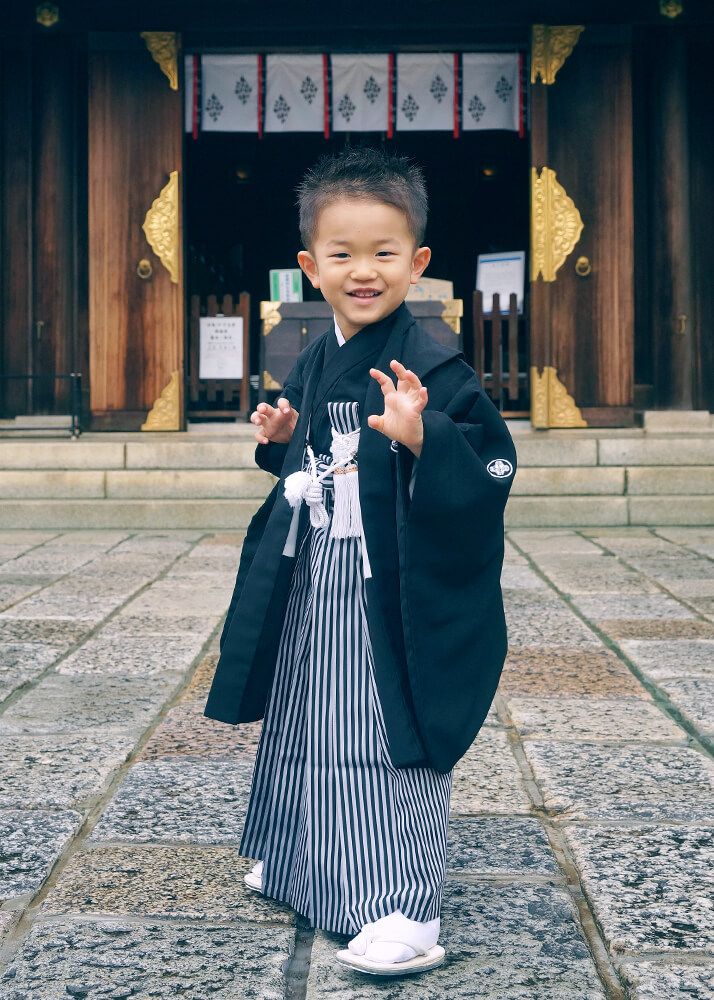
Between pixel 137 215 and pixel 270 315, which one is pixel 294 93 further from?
pixel 270 315

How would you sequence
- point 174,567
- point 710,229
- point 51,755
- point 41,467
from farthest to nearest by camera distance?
point 710,229
point 41,467
point 174,567
point 51,755

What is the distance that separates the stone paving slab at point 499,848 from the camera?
245cm

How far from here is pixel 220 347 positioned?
33.2 ft

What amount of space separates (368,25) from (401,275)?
7.59m

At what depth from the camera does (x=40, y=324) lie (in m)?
10.3

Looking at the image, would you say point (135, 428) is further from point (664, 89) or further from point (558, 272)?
point (664, 89)

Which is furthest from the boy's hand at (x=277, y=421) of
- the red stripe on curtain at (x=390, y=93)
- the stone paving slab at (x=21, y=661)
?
the red stripe on curtain at (x=390, y=93)

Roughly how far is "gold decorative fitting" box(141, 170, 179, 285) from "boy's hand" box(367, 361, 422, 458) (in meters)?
7.45

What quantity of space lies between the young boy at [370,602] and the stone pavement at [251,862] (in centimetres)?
15

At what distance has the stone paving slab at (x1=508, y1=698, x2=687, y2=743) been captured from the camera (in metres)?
3.40

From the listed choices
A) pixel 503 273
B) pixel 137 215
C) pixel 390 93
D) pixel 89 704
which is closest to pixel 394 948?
pixel 89 704

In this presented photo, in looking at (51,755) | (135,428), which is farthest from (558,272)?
(51,755)

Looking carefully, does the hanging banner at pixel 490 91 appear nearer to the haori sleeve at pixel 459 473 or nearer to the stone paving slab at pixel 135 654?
the stone paving slab at pixel 135 654

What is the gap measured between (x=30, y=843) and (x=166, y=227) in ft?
23.9
